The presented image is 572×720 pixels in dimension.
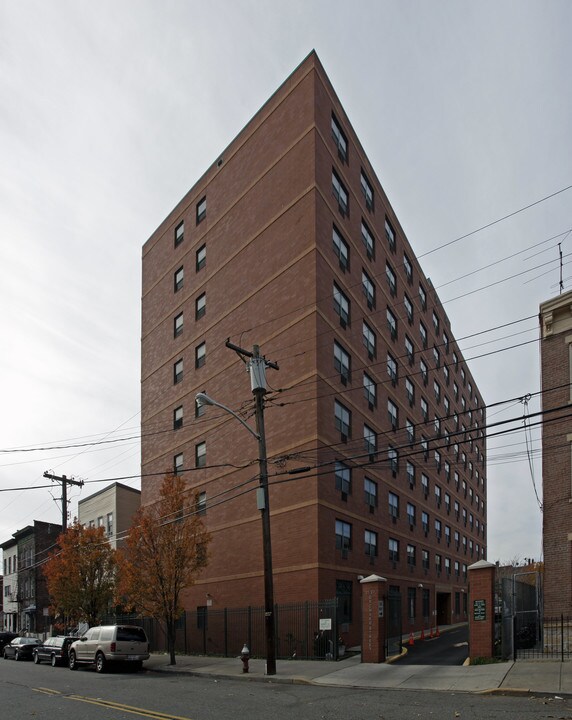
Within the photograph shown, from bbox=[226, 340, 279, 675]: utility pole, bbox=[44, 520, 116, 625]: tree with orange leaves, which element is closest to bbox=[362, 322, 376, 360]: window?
bbox=[226, 340, 279, 675]: utility pole

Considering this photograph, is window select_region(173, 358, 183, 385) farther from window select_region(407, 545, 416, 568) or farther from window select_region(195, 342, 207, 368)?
window select_region(407, 545, 416, 568)

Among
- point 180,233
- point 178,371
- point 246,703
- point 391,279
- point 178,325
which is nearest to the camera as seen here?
point 246,703

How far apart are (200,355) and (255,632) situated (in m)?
15.6

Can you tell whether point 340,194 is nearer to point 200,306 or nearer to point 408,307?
point 200,306

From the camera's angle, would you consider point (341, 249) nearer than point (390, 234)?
Yes

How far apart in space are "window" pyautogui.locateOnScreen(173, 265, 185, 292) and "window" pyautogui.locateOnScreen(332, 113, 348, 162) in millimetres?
12293

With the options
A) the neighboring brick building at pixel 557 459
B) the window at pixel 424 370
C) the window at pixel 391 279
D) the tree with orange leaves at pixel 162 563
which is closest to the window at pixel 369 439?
the tree with orange leaves at pixel 162 563

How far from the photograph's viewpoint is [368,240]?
127ft

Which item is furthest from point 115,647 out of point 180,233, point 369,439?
point 180,233

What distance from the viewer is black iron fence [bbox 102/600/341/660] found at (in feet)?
80.5

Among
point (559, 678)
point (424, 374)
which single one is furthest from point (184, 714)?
point (424, 374)

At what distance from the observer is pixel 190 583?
2686 centimetres

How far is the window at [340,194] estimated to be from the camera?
3412 cm

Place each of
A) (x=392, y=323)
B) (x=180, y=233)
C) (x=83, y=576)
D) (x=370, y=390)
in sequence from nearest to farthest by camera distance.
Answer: (x=83, y=576) → (x=370, y=390) → (x=392, y=323) → (x=180, y=233)
